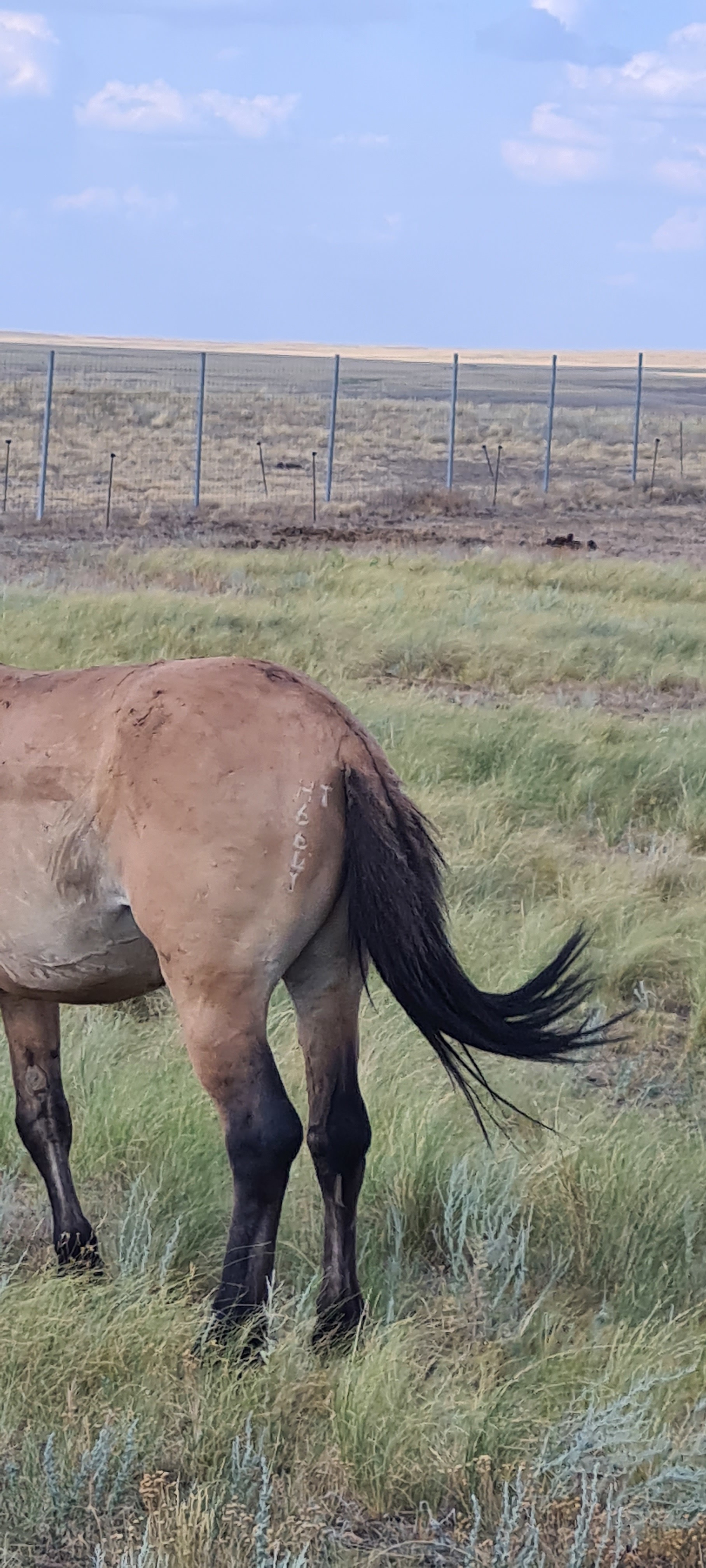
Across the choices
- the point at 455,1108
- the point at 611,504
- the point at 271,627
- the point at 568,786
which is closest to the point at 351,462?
the point at 611,504

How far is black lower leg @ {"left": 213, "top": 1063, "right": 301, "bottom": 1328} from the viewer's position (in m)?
3.04

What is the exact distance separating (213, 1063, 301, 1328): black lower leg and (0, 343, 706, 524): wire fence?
1689 cm

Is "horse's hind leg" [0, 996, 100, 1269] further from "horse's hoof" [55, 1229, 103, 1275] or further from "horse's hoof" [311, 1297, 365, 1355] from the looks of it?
"horse's hoof" [311, 1297, 365, 1355]

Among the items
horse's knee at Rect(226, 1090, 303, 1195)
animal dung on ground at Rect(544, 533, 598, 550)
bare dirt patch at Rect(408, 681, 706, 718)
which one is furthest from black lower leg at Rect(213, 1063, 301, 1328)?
animal dung on ground at Rect(544, 533, 598, 550)

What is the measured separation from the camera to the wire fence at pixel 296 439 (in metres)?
25.8

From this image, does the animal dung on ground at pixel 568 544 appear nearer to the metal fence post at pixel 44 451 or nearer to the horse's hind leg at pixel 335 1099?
the metal fence post at pixel 44 451

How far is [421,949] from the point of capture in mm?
3262

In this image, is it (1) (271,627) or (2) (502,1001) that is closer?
(2) (502,1001)

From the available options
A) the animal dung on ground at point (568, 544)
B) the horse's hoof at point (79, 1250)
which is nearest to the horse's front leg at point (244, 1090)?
the horse's hoof at point (79, 1250)

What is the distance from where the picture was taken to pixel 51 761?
3246mm

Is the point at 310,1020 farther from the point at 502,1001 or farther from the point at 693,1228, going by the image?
the point at 693,1228

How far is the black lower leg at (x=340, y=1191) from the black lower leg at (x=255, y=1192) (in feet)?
0.44

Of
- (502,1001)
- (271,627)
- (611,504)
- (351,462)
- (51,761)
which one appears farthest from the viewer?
(351,462)

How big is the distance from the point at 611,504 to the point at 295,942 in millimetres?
23063
